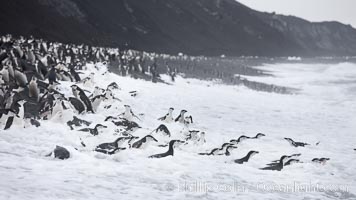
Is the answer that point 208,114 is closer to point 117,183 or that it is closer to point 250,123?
point 250,123

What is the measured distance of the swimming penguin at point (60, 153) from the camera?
23.1ft

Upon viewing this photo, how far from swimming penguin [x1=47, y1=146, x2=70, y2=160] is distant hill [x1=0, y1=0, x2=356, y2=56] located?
106 ft

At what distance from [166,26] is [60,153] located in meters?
92.1

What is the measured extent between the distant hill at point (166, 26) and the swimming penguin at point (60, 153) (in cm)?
3243

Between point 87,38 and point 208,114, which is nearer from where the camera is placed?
point 208,114

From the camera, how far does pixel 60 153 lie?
23.2 feet

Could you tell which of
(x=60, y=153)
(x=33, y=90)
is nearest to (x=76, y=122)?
(x=33, y=90)

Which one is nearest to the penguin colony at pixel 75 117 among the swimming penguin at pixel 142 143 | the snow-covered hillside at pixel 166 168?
the swimming penguin at pixel 142 143

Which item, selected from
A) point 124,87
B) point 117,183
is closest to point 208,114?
point 124,87

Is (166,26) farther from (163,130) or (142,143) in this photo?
(142,143)

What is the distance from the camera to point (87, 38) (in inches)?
2058

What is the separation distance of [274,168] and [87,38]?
46122mm

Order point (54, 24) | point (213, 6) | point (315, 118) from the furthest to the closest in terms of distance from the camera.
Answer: point (213, 6) → point (54, 24) → point (315, 118)

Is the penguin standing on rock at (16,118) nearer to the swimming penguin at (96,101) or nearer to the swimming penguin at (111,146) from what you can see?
the swimming penguin at (111,146)
